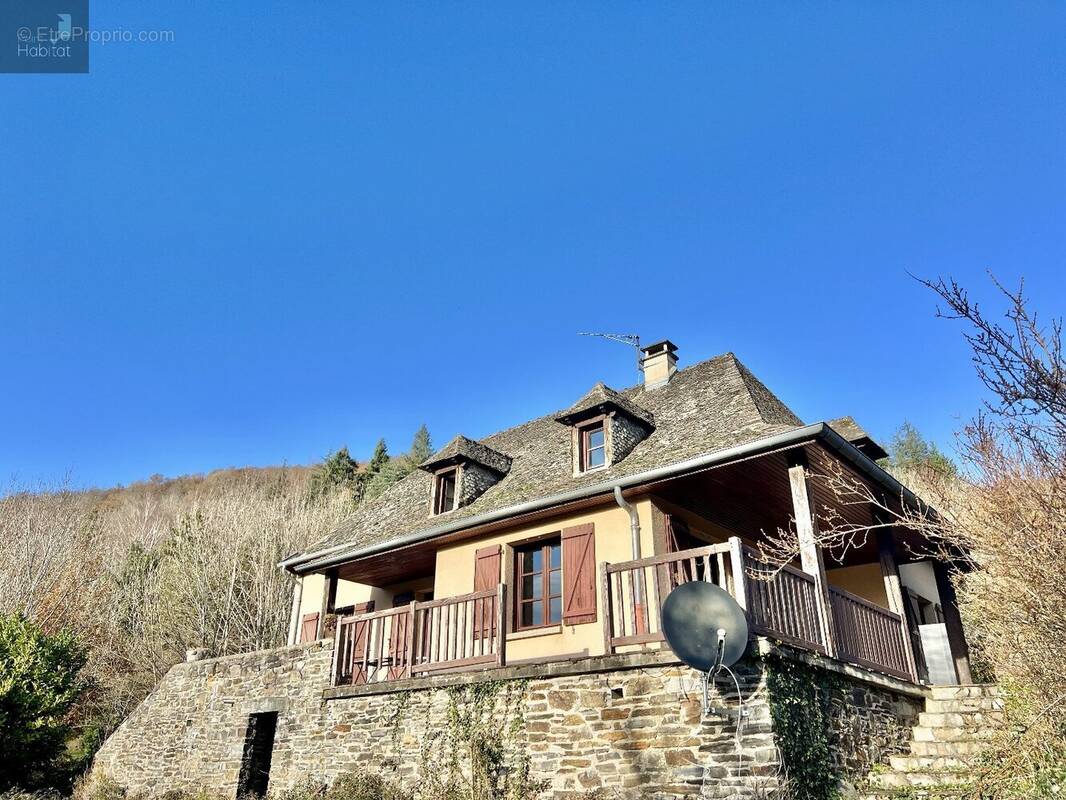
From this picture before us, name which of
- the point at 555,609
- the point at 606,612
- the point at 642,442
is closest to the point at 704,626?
the point at 606,612

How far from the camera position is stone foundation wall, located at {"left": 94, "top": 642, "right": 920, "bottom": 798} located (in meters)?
7.20

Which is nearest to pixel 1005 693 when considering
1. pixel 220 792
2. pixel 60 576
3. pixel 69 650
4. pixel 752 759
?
pixel 752 759

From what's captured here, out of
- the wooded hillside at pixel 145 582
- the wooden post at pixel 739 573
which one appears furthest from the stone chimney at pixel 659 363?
the wooded hillside at pixel 145 582

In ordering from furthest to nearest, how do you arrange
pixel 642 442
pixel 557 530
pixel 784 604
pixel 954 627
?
pixel 642 442, pixel 954 627, pixel 557 530, pixel 784 604

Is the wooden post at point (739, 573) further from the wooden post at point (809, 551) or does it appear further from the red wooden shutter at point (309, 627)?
the red wooden shutter at point (309, 627)

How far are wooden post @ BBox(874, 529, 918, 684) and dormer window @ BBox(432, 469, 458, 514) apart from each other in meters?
7.13

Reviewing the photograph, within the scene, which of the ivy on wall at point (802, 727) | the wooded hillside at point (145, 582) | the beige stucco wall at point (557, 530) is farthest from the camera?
the wooded hillside at point (145, 582)

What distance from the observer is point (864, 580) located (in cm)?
1300

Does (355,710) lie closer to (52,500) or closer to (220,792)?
(220,792)

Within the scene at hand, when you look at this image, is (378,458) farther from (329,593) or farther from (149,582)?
(329,593)

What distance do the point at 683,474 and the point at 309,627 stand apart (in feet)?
34.3

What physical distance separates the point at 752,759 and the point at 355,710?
19.4 feet

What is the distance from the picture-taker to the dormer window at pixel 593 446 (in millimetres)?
12211

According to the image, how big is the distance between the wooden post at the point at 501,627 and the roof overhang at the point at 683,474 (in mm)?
1561
